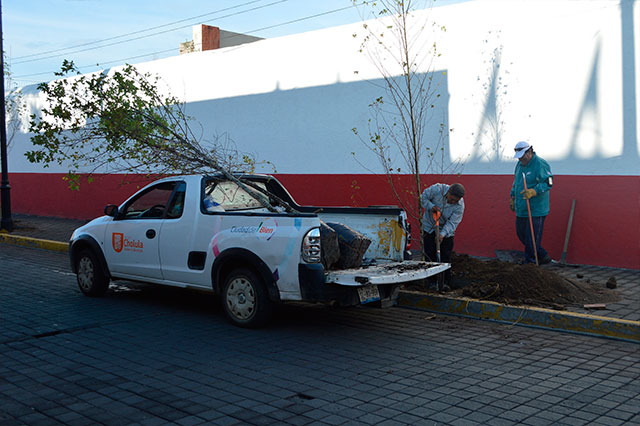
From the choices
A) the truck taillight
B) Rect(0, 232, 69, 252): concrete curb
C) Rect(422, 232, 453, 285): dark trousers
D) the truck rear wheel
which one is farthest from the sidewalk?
Rect(0, 232, 69, 252): concrete curb

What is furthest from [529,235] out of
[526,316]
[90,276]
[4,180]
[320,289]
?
[4,180]

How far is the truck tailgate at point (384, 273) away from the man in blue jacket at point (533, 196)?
306cm

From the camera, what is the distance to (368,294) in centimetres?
655

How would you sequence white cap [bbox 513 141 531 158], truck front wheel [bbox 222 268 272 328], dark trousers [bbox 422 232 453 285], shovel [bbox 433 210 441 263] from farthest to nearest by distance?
white cap [bbox 513 141 531 158] < dark trousers [bbox 422 232 453 285] < shovel [bbox 433 210 441 263] < truck front wheel [bbox 222 268 272 328]

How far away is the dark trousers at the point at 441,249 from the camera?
858 cm

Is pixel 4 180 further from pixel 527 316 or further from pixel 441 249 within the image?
pixel 527 316

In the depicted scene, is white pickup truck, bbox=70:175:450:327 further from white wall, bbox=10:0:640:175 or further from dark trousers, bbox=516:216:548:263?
white wall, bbox=10:0:640:175

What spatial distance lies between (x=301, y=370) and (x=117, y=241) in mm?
3947

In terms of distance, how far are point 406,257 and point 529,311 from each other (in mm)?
1511

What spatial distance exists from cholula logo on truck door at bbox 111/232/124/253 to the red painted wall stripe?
1428 millimetres

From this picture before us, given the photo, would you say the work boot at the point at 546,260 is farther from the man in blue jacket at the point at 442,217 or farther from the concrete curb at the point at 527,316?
the concrete curb at the point at 527,316

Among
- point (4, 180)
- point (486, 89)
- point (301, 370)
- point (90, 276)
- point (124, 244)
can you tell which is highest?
point (486, 89)

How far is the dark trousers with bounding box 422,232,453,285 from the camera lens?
8.58m

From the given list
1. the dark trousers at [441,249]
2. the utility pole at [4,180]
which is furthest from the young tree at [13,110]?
the dark trousers at [441,249]
